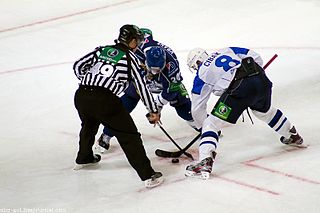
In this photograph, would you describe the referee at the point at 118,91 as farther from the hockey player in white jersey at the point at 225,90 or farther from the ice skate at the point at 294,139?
the ice skate at the point at 294,139

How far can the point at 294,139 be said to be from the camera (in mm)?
5457

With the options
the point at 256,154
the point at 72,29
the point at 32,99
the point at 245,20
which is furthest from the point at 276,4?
the point at 256,154

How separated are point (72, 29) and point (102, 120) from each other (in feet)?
16.6

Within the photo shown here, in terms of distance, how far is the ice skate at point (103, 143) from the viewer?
5.67 metres

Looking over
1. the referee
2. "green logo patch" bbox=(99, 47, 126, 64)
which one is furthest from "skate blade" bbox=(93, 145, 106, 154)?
"green logo patch" bbox=(99, 47, 126, 64)

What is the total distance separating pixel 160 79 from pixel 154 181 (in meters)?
1.01

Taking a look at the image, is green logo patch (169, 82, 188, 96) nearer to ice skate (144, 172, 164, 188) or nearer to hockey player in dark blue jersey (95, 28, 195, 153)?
hockey player in dark blue jersey (95, 28, 195, 153)

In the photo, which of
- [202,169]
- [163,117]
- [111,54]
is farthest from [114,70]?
[163,117]

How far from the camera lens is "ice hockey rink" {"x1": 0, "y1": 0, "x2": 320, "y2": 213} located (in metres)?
4.69

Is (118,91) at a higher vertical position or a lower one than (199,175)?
higher

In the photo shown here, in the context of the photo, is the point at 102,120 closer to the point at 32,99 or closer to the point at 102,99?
the point at 102,99

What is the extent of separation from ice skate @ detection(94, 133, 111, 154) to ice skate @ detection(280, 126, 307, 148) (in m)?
1.36

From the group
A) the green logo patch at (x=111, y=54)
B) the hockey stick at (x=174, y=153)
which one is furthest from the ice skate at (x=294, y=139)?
the green logo patch at (x=111, y=54)

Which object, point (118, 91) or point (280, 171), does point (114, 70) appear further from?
point (280, 171)
